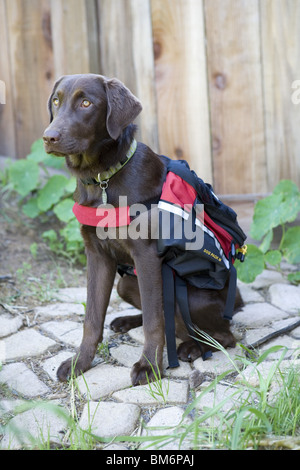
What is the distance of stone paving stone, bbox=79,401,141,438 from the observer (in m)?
1.92

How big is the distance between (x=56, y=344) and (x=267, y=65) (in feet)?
7.79

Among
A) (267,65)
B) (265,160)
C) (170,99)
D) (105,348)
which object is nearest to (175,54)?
(170,99)

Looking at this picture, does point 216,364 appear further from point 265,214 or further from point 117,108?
point 265,214

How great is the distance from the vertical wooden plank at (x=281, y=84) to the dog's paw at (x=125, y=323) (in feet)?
5.16

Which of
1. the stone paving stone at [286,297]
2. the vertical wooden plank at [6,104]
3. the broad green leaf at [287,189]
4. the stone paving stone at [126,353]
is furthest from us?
the vertical wooden plank at [6,104]

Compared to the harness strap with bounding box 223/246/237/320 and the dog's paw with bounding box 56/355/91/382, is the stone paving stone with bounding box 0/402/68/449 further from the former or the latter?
the harness strap with bounding box 223/246/237/320

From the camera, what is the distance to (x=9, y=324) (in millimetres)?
2982

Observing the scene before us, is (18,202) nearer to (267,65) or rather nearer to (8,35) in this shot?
(8,35)

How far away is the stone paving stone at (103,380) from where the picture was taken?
2252mm

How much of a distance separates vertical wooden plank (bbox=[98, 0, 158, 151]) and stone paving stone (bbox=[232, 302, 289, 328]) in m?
1.49

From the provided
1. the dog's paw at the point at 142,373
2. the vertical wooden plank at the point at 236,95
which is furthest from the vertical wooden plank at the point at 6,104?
the dog's paw at the point at 142,373

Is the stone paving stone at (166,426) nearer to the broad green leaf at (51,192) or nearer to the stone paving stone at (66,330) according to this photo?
the stone paving stone at (66,330)

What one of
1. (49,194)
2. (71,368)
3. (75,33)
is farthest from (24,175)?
(71,368)

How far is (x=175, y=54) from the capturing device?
12.6 feet
